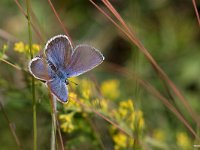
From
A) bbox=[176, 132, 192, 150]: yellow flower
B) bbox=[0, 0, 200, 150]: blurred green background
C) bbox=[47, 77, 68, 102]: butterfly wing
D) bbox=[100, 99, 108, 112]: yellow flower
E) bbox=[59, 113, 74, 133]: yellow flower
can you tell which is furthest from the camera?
bbox=[0, 0, 200, 150]: blurred green background

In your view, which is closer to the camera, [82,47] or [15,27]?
[82,47]

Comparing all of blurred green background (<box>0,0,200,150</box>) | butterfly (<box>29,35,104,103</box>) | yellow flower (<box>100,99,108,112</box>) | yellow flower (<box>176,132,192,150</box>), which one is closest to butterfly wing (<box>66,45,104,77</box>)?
butterfly (<box>29,35,104,103</box>)

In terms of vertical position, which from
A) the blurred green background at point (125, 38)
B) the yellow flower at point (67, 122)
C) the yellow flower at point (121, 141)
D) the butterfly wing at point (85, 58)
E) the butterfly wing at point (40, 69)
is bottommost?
the yellow flower at point (121, 141)

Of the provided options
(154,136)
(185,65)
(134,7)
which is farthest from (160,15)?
(134,7)

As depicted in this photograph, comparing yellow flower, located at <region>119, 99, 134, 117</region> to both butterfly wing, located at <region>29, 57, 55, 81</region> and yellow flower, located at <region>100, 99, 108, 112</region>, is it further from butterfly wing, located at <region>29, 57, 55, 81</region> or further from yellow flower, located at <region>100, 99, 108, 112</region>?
butterfly wing, located at <region>29, 57, 55, 81</region>

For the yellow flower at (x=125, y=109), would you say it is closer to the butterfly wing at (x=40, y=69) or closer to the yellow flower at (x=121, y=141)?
the yellow flower at (x=121, y=141)

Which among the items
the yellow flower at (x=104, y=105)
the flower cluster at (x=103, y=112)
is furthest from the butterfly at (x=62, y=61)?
the yellow flower at (x=104, y=105)

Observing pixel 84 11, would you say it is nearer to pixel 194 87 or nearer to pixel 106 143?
pixel 194 87
